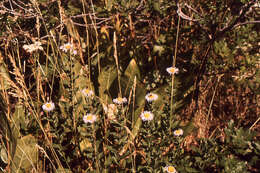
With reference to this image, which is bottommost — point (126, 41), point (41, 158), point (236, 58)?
point (41, 158)

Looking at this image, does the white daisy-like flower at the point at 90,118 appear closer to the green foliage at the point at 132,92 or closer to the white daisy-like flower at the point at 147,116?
the green foliage at the point at 132,92

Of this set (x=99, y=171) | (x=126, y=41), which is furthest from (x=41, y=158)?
(x=126, y=41)

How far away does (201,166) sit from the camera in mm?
1313

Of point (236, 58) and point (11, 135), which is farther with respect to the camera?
point (236, 58)

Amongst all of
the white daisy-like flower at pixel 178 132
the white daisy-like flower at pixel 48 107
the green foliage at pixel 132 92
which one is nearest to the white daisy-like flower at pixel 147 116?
the green foliage at pixel 132 92

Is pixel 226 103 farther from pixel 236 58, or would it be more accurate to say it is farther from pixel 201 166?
pixel 201 166

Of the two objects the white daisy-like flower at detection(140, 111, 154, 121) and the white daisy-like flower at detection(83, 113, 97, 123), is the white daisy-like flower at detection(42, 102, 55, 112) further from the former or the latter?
the white daisy-like flower at detection(140, 111, 154, 121)

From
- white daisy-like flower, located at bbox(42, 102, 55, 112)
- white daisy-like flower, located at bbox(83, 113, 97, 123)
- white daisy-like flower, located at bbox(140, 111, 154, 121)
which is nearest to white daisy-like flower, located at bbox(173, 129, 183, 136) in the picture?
white daisy-like flower, located at bbox(140, 111, 154, 121)

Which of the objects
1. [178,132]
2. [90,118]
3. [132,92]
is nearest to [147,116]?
[178,132]

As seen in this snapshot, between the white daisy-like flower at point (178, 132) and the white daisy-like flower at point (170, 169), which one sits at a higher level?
the white daisy-like flower at point (178, 132)

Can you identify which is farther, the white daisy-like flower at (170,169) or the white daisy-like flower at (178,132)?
the white daisy-like flower at (178,132)

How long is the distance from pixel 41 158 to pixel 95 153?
1.62ft

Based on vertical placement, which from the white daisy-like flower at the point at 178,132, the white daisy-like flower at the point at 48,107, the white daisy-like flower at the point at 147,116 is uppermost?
the white daisy-like flower at the point at 48,107

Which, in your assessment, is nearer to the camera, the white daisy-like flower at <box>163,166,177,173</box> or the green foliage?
the white daisy-like flower at <box>163,166,177,173</box>
